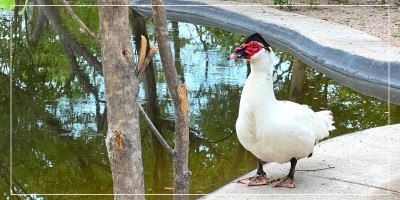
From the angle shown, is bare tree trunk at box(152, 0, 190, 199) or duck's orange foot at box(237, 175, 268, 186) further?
duck's orange foot at box(237, 175, 268, 186)

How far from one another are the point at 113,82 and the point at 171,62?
997 millimetres

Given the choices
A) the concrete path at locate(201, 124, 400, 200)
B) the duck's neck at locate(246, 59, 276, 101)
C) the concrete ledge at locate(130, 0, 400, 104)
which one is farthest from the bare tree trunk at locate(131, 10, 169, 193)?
the duck's neck at locate(246, 59, 276, 101)

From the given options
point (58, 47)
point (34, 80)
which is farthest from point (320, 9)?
point (34, 80)

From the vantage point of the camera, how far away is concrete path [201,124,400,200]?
15.9ft

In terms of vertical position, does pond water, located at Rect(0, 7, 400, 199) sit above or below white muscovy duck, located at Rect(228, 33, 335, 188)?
below

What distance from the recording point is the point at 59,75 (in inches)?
415

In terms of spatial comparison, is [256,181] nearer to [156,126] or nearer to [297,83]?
[156,126]

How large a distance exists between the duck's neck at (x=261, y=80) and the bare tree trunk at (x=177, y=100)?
50.7 inches

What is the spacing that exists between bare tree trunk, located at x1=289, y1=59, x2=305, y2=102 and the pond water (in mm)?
82

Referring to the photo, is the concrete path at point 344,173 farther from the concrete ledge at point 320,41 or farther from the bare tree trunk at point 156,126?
the concrete ledge at point 320,41

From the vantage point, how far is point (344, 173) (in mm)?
5227

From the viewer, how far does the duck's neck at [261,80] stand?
4668 mm

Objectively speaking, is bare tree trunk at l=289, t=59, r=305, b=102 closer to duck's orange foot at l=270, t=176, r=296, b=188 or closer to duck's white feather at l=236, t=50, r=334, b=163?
duck's orange foot at l=270, t=176, r=296, b=188

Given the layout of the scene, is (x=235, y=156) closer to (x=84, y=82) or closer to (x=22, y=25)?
(x=84, y=82)
